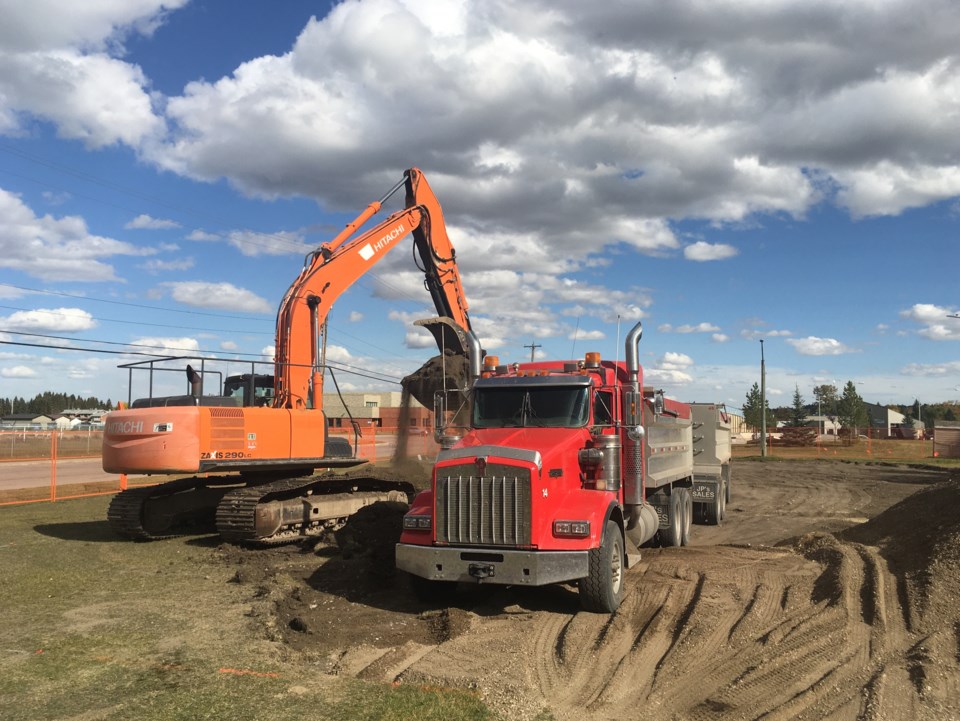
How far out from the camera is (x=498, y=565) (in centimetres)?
768

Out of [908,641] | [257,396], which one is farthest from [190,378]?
[908,641]

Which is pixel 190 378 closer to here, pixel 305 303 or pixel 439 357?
pixel 305 303

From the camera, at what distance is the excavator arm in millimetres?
13086

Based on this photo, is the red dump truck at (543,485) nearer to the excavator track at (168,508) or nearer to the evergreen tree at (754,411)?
the excavator track at (168,508)

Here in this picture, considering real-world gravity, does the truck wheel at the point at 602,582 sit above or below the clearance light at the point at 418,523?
below

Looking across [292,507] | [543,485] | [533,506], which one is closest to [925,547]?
[543,485]

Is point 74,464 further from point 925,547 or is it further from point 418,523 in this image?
point 925,547

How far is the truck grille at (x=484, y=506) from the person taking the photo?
7.78 m

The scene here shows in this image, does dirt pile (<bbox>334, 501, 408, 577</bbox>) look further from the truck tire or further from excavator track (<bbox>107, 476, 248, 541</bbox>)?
the truck tire

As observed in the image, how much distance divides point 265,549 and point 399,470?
23.6ft

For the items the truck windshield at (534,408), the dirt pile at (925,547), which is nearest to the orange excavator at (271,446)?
the truck windshield at (534,408)

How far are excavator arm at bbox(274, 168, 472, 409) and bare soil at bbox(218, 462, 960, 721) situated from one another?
10.3ft

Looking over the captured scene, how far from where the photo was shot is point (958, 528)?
862cm

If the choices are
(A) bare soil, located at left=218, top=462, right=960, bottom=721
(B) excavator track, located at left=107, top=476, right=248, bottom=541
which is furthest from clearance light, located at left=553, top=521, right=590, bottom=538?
(B) excavator track, located at left=107, top=476, right=248, bottom=541
